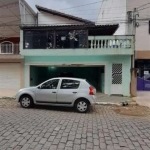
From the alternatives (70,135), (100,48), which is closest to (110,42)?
(100,48)

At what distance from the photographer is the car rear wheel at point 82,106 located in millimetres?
10203

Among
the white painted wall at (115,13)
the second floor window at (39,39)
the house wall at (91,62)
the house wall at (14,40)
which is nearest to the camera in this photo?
the house wall at (91,62)

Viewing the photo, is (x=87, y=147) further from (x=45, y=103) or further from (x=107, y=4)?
(x=107, y=4)

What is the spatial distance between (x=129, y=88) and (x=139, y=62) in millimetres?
8686

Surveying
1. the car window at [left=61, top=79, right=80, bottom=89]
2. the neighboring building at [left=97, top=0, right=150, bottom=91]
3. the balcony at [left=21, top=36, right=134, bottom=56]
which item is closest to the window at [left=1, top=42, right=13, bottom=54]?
the balcony at [left=21, top=36, right=134, bottom=56]

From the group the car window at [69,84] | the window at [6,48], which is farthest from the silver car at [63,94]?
the window at [6,48]

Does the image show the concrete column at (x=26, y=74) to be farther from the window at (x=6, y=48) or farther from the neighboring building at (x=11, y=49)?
the window at (x=6, y=48)

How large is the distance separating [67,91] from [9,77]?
904cm

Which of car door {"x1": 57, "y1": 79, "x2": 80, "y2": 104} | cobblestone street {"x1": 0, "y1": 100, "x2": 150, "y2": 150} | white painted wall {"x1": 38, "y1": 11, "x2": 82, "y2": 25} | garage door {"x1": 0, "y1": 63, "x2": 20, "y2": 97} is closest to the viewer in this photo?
cobblestone street {"x1": 0, "y1": 100, "x2": 150, "y2": 150}

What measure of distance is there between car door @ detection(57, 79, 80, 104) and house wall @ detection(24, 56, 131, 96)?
598 centimetres

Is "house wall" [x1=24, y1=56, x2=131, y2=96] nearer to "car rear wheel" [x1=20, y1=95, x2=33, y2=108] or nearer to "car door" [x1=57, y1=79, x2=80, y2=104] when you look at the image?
"car door" [x1=57, y1=79, x2=80, y2=104]

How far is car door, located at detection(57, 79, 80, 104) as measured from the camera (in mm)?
10352

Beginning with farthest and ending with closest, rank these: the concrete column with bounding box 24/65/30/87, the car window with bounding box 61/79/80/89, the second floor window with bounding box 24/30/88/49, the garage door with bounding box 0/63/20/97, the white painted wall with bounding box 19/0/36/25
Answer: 1. the white painted wall with bounding box 19/0/36/25
2. the garage door with bounding box 0/63/20/97
3. the concrete column with bounding box 24/65/30/87
4. the second floor window with bounding box 24/30/88/49
5. the car window with bounding box 61/79/80/89

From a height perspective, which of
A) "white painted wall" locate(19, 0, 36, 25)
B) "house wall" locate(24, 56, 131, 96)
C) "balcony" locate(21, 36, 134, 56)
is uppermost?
"white painted wall" locate(19, 0, 36, 25)
